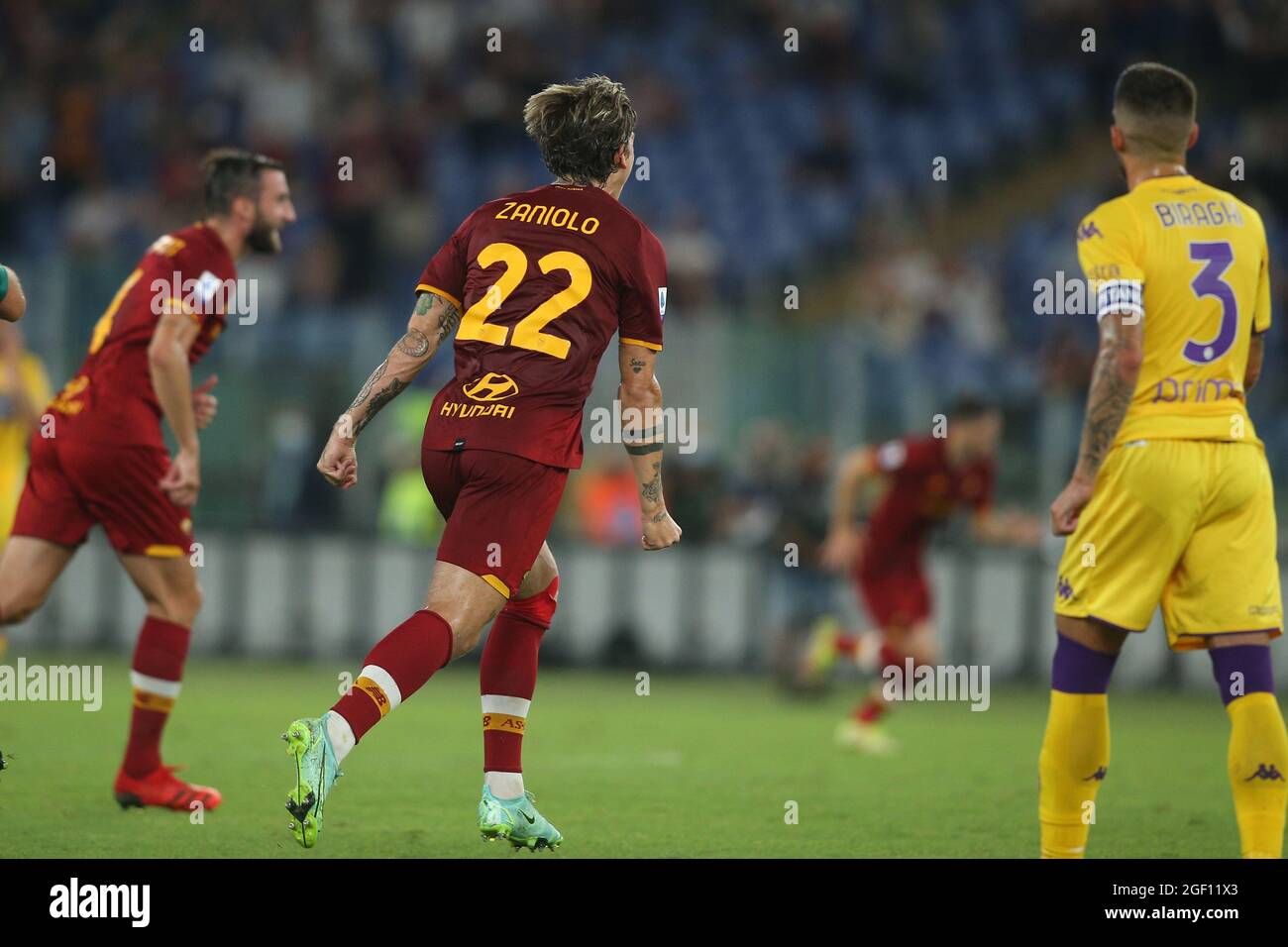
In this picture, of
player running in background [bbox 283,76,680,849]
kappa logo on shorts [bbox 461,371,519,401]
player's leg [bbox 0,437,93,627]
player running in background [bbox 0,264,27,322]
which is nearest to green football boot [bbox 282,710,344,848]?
player running in background [bbox 283,76,680,849]

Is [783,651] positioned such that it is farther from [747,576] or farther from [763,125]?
[763,125]

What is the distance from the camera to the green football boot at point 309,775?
5355 millimetres

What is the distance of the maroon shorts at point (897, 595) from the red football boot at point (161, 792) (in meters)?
5.59

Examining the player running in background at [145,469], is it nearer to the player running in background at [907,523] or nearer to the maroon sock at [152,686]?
the maroon sock at [152,686]

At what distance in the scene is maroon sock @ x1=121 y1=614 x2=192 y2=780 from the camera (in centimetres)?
771

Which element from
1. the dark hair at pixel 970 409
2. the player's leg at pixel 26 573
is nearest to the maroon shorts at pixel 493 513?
the player's leg at pixel 26 573

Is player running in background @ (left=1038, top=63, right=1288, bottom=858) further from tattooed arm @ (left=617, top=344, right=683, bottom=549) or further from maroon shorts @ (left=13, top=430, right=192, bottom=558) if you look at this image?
maroon shorts @ (left=13, top=430, right=192, bottom=558)

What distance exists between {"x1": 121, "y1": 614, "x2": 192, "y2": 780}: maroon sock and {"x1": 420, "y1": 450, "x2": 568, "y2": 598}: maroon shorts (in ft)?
7.54

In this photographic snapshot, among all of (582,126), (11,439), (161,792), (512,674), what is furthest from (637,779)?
(11,439)

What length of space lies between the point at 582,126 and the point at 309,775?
2.42 meters

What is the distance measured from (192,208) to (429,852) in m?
14.2

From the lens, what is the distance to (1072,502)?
5828mm

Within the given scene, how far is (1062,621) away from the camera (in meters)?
6.09
